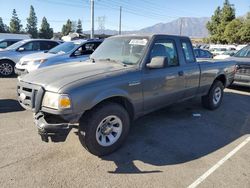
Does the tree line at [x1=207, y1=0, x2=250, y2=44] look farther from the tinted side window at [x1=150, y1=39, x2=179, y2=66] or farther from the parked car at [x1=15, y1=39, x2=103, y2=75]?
the tinted side window at [x1=150, y1=39, x2=179, y2=66]

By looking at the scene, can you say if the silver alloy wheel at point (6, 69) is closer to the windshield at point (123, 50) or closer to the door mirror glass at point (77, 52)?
the door mirror glass at point (77, 52)

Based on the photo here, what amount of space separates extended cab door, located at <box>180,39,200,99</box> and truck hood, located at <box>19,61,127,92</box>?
1.69 meters

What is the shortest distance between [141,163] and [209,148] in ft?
4.35

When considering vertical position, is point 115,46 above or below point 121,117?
above

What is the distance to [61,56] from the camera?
8891 millimetres

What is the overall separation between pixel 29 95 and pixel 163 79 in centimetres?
233

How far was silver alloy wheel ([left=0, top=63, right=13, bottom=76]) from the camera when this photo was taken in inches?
443

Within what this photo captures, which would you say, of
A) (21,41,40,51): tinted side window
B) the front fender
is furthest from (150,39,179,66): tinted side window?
(21,41,40,51): tinted side window

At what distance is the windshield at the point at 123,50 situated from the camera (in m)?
4.46

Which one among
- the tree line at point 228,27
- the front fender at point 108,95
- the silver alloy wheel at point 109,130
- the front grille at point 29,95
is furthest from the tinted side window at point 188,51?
the tree line at point 228,27

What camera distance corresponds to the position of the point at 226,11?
48.3 meters

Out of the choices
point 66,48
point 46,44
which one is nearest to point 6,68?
point 46,44

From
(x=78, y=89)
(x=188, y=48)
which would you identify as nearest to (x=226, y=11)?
(x=188, y=48)

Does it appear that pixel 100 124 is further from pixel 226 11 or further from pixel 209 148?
pixel 226 11
